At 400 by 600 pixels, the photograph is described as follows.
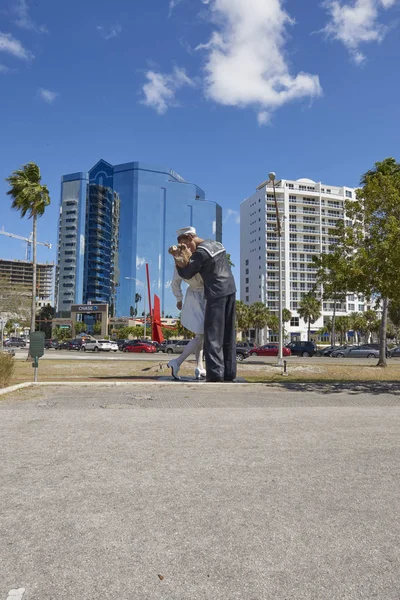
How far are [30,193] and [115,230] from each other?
14404 centimetres

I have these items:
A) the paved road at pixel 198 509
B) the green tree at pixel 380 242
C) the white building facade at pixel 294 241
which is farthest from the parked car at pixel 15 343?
the paved road at pixel 198 509

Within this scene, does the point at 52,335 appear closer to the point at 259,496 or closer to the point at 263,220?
the point at 263,220

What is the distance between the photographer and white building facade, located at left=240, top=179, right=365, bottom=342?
10206cm

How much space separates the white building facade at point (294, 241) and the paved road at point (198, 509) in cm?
9397

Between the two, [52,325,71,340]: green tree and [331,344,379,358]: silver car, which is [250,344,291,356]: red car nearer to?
[331,344,379,358]: silver car

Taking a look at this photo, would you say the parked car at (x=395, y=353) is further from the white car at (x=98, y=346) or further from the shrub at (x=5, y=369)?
the shrub at (x=5, y=369)

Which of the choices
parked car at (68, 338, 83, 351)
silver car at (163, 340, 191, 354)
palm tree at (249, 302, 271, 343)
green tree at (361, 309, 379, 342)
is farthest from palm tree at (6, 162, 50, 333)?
green tree at (361, 309, 379, 342)

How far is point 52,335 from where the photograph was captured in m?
118

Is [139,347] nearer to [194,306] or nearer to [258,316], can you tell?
[258,316]

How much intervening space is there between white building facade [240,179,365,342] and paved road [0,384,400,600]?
94.0 m

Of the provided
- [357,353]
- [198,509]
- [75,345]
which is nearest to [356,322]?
[357,353]

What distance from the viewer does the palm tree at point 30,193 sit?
27953 mm

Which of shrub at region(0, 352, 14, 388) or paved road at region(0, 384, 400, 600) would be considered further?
shrub at region(0, 352, 14, 388)

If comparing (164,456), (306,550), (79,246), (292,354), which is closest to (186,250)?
(164,456)
